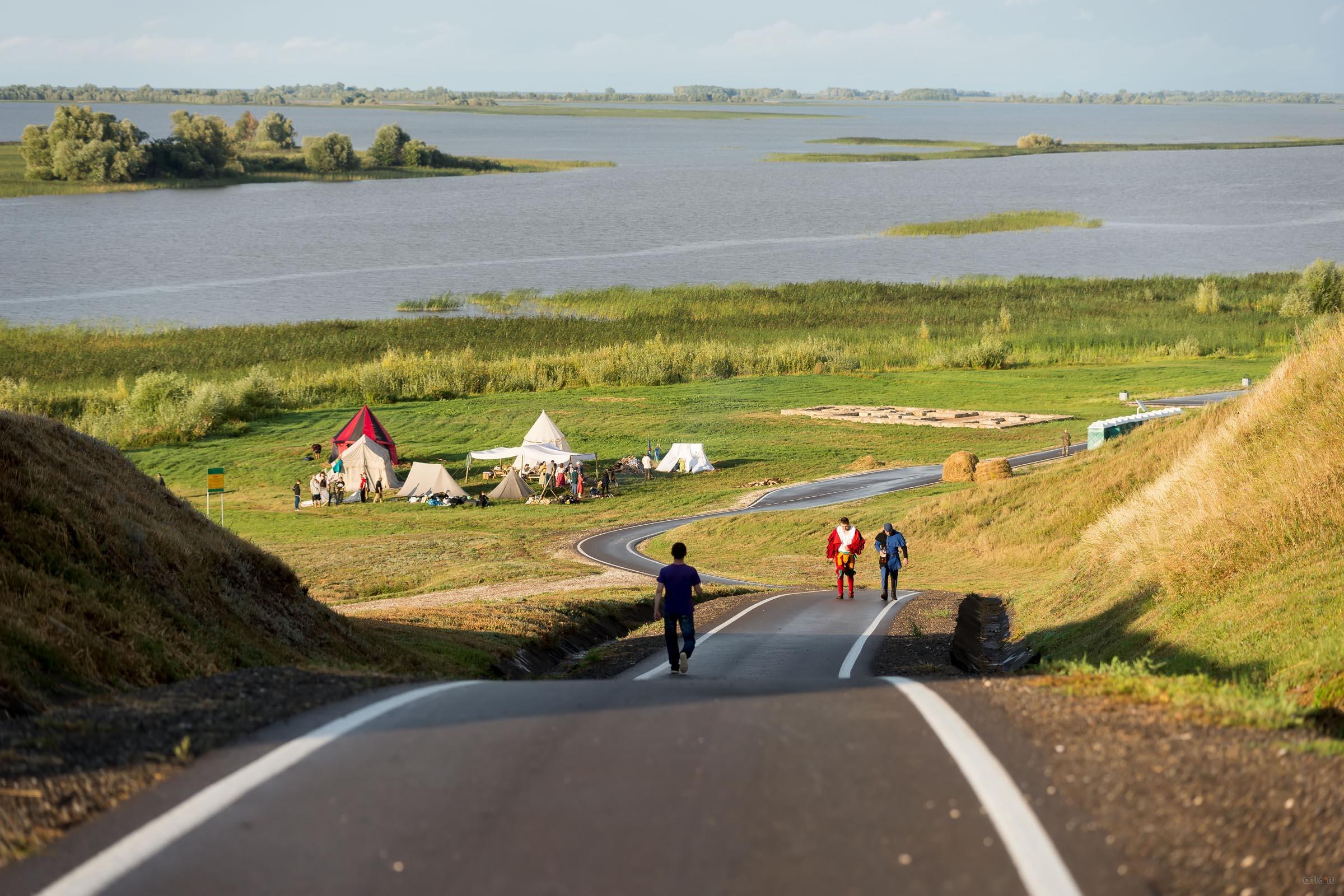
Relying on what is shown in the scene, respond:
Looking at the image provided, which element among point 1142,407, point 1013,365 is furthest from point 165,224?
point 1142,407

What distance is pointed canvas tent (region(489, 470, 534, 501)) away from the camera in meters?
52.8

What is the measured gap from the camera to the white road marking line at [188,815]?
15.4 ft

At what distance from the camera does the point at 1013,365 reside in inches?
3164

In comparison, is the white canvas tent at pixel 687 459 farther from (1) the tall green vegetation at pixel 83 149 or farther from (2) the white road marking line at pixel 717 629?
(1) the tall green vegetation at pixel 83 149

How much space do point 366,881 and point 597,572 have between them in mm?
29892

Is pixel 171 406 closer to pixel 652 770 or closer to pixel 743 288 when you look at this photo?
pixel 743 288

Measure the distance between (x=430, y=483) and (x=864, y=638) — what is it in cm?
3645

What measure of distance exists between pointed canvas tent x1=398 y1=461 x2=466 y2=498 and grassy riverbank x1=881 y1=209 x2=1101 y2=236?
103952mm

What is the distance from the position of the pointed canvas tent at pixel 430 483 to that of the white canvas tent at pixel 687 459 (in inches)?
368

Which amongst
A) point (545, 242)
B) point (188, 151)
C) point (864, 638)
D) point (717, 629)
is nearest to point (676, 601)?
point (864, 638)

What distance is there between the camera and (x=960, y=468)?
146 feet

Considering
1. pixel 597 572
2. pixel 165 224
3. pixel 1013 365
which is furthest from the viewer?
pixel 165 224

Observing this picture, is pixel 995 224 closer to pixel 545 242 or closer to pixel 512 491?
pixel 545 242

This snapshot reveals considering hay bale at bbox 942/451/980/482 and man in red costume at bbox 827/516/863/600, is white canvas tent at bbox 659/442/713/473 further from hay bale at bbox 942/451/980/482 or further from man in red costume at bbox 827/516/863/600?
man in red costume at bbox 827/516/863/600
